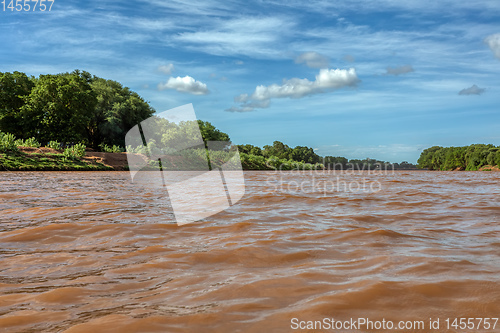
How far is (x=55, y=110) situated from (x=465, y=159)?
332ft

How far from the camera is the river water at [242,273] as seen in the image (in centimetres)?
176

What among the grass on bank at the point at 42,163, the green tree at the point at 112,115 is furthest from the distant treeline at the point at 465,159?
the grass on bank at the point at 42,163

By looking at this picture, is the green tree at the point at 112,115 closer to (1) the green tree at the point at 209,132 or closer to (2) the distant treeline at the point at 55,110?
(2) the distant treeline at the point at 55,110

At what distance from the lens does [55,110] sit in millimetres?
34938

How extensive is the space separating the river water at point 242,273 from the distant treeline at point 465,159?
273ft

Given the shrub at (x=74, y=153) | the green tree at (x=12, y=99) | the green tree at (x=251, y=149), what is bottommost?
the shrub at (x=74, y=153)

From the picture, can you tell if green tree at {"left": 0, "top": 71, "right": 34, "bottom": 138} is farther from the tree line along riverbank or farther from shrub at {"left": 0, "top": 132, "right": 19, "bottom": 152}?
shrub at {"left": 0, "top": 132, "right": 19, "bottom": 152}

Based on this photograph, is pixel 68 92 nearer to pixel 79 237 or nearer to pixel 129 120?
pixel 129 120

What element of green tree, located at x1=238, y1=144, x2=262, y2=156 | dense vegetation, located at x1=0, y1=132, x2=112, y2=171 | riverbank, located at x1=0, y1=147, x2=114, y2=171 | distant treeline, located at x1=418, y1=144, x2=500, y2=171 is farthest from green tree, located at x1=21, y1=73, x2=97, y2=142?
distant treeline, located at x1=418, y1=144, x2=500, y2=171

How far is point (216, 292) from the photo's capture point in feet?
6.94

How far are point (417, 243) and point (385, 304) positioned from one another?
69.2 inches

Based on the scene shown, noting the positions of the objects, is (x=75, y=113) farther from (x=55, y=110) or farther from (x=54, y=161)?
(x=54, y=161)

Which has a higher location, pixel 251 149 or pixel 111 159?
pixel 251 149

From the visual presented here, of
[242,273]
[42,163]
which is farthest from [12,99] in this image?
[242,273]
